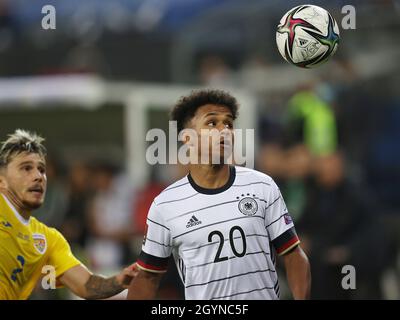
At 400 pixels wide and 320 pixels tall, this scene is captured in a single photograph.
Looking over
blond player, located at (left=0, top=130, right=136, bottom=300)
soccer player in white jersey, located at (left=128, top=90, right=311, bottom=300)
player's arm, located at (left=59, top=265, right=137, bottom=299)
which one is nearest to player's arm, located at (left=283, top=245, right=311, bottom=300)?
Result: soccer player in white jersey, located at (left=128, top=90, right=311, bottom=300)

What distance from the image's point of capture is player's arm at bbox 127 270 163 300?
7.50m

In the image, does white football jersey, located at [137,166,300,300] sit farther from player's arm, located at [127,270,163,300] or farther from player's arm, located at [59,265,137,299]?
player's arm, located at [59,265,137,299]

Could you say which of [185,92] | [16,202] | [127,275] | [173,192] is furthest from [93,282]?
[185,92]

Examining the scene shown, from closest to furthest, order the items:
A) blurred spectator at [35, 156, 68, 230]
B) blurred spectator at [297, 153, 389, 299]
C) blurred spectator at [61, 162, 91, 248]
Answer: blurred spectator at [297, 153, 389, 299] → blurred spectator at [35, 156, 68, 230] → blurred spectator at [61, 162, 91, 248]

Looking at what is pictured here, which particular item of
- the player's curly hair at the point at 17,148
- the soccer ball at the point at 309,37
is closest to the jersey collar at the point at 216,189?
the soccer ball at the point at 309,37

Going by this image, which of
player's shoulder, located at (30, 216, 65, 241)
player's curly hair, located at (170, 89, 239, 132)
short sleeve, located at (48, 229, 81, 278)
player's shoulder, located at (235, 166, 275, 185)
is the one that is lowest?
short sleeve, located at (48, 229, 81, 278)

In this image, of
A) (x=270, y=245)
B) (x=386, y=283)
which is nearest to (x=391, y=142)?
(x=386, y=283)

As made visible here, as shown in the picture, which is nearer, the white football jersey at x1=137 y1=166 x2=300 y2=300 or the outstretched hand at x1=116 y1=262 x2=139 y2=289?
the white football jersey at x1=137 y1=166 x2=300 y2=300

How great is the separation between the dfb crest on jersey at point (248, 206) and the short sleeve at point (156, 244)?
56cm

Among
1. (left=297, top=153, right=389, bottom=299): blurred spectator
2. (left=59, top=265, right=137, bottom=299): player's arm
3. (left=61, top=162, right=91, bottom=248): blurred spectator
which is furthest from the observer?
(left=61, top=162, right=91, bottom=248): blurred spectator

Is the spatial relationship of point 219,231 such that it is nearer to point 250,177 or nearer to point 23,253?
point 250,177

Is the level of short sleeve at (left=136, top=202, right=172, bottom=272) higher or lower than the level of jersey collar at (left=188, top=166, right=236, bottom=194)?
lower
